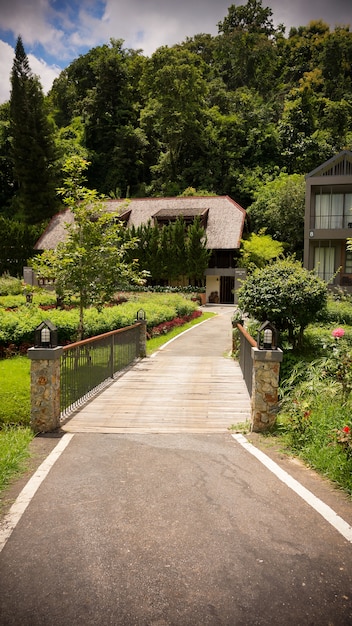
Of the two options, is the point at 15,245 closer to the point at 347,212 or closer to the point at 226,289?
the point at 226,289

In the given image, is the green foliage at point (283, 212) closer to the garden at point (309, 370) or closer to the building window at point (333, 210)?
the building window at point (333, 210)

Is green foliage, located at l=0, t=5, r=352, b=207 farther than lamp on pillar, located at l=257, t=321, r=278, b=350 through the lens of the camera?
Yes

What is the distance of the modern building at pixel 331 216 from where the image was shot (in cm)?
2886

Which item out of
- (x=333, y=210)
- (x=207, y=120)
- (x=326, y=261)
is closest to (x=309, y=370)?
(x=326, y=261)

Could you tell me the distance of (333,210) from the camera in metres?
29.7

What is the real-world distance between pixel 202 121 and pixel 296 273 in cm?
4683

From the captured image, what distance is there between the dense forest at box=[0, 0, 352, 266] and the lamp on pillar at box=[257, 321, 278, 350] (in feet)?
120

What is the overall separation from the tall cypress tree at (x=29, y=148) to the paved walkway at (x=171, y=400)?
41.1 meters

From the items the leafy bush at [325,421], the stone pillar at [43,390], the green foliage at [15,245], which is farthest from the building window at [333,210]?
the green foliage at [15,245]

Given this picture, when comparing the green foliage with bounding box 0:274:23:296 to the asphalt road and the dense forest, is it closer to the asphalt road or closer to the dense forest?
the dense forest

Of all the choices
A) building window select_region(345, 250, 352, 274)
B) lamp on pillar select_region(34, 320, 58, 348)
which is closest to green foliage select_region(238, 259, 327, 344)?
lamp on pillar select_region(34, 320, 58, 348)

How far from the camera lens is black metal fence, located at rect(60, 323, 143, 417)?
815 centimetres

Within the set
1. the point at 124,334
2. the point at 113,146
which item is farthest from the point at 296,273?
the point at 113,146

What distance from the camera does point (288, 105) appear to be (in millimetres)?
49500
